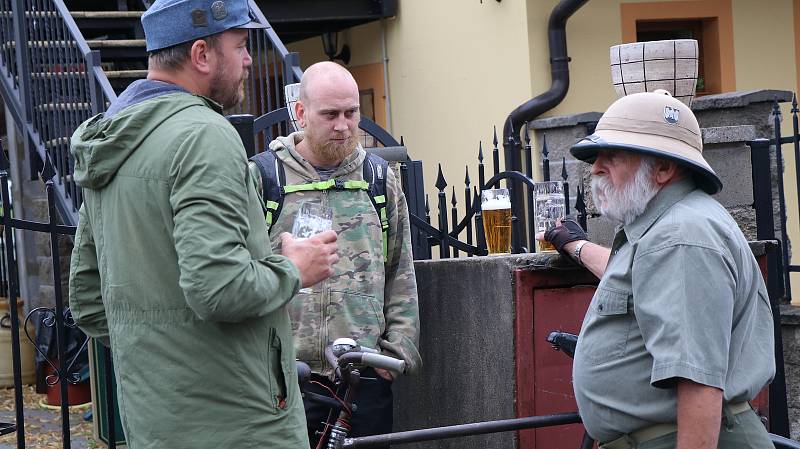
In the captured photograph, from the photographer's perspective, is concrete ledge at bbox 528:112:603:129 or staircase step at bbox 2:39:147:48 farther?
staircase step at bbox 2:39:147:48

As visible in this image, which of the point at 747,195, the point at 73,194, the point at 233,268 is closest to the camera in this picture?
the point at 233,268

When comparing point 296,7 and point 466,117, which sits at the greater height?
point 296,7

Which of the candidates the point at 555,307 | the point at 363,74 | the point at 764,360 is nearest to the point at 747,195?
the point at 555,307

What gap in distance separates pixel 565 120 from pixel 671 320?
6247mm

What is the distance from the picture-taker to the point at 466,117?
10766 mm

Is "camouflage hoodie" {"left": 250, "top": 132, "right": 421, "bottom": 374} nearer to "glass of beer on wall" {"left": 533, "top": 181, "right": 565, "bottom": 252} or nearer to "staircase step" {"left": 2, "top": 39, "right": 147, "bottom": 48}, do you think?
"glass of beer on wall" {"left": 533, "top": 181, "right": 565, "bottom": 252}

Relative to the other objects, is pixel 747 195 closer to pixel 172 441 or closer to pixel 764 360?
pixel 764 360

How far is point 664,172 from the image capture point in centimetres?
285

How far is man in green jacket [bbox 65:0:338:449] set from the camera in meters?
2.39

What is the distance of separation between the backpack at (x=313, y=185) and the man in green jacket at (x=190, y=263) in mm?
1209

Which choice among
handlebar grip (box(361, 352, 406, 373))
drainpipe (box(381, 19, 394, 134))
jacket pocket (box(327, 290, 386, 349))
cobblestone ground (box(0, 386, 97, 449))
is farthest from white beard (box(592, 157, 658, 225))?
drainpipe (box(381, 19, 394, 134))

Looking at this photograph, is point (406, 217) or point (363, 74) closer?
point (406, 217)

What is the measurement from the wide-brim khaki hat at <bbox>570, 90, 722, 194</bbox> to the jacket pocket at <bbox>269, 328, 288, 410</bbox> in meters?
0.92

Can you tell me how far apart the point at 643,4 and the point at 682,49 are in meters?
4.53
